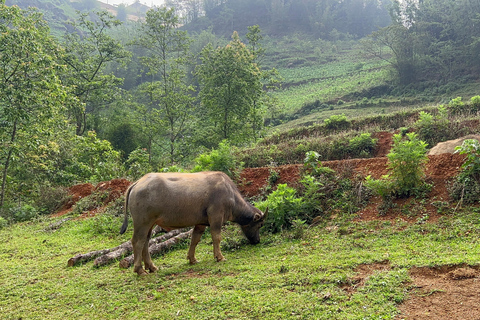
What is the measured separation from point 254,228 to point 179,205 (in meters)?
2.20

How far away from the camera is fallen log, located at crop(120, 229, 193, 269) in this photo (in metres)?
7.82

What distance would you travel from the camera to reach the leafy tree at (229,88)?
80.3 ft

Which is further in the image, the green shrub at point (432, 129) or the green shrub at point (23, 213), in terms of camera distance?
the green shrub at point (432, 129)

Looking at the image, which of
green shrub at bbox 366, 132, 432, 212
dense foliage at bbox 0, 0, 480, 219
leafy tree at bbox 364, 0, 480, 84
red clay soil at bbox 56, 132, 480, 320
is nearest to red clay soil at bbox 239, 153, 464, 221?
red clay soil at bbox 56, 132, 480, 320

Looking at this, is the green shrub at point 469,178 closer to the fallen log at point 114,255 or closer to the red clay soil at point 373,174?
the red clay soil at point 373,174

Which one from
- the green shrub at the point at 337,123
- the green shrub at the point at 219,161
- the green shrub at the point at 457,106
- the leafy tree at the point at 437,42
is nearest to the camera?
the green shrub at the point at 219,161

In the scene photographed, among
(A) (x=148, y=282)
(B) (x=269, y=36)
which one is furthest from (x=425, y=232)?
(B) (x=269, y=36)

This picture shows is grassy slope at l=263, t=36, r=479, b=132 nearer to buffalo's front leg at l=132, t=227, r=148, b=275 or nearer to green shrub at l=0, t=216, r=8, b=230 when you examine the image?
green shrub at l=0, t=216, r=8, b=230

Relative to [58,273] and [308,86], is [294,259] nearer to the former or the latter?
[58,273]

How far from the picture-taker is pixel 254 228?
8.74 m

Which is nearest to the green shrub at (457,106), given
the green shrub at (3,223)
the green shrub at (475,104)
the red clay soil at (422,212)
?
the green shrub at (475,104)

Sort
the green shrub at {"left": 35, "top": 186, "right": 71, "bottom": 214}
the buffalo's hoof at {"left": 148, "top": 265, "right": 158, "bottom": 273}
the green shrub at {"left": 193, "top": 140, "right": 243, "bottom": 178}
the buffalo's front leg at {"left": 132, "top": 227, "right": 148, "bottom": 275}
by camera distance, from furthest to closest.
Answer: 1. the green shrub at {"left": 35, "top": 186, "right": 71, "bottom": 214}
2. the green shrub at {"left": 193, "top": 140, "right": 243, "bottom": 178}
3. the buffalo's hoof at {"left": 148, "top": 265, "right": 158, "bottom": 273}
4. the buffalo's front leg at {"left": 132, "top": 227, "right": 148, "bottom": 275}

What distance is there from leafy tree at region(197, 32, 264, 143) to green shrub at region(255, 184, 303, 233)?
15807mm

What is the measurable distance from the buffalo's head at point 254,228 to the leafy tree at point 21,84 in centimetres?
1131
